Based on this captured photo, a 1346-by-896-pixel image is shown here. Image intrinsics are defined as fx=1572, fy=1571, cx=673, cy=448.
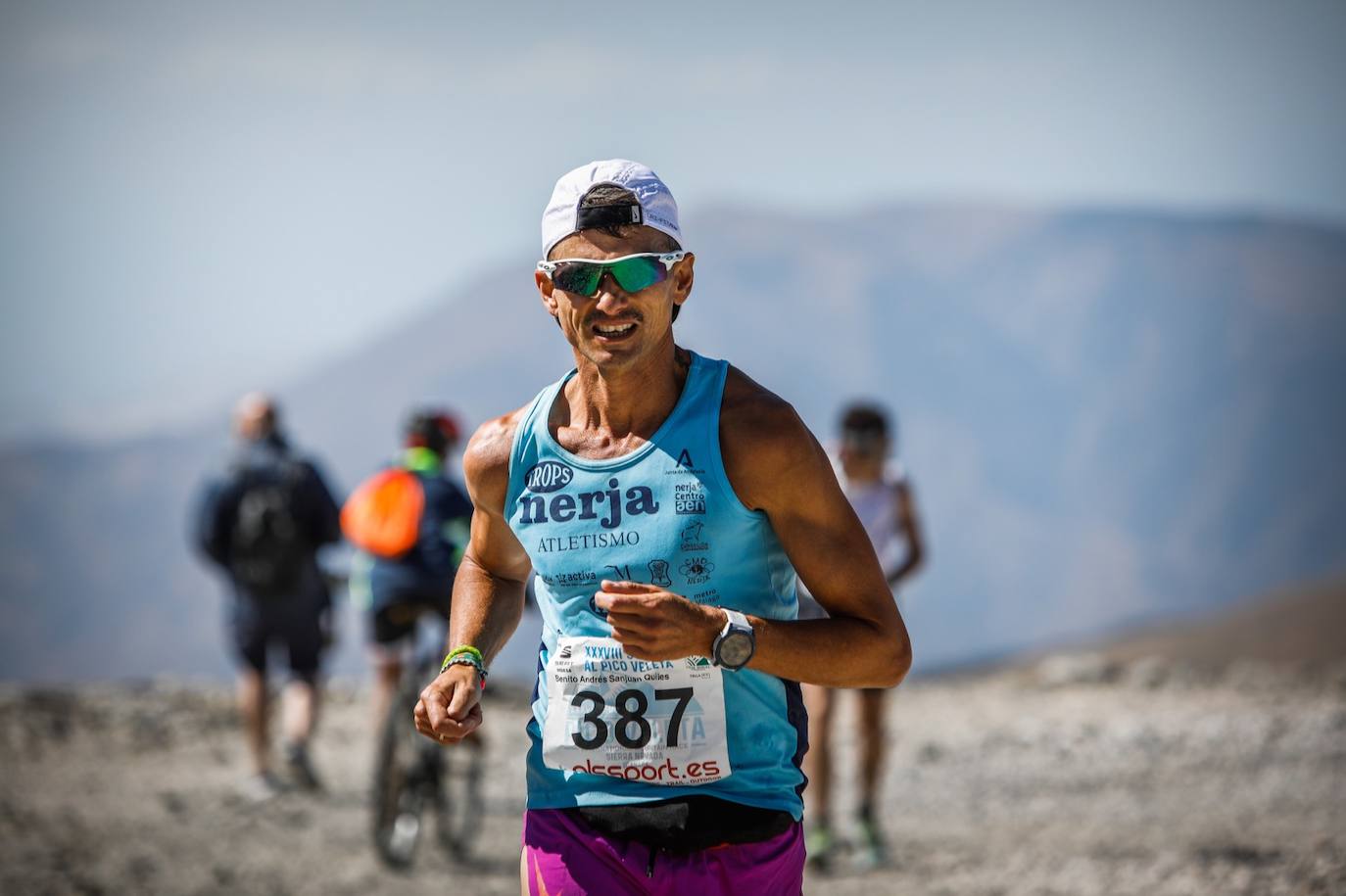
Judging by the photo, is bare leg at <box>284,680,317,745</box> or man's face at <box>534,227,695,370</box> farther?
bare leg at <box>284,680,317,745</box>

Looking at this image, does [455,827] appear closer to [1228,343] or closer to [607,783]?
[607,783]

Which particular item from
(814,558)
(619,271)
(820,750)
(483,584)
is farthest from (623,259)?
(820,750)

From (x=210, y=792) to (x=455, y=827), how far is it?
2016 millimetres

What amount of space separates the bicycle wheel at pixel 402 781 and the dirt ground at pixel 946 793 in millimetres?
157

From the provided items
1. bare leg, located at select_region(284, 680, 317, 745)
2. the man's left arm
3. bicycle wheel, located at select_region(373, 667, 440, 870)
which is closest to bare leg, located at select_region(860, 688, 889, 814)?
bicycle wheel, located at select_region(373, 667, 440, 870)

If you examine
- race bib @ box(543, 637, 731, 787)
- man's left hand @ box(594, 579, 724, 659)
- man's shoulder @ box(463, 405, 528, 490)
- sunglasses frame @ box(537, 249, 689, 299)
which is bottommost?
race bib @ box(543, 637, 731, 787)

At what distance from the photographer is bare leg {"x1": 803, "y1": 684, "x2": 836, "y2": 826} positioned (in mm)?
7461

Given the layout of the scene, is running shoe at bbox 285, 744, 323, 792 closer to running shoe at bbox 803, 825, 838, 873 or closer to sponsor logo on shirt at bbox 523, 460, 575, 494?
running shoe at bbox 803, 825, 838, 873

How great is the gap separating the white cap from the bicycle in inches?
199

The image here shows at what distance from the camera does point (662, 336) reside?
10.2 ft

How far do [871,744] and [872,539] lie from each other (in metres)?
1.02

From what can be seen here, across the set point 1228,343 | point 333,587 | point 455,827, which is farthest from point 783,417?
point 1228,343

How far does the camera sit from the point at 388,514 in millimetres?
8125

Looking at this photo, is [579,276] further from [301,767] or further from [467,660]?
[301,767]
